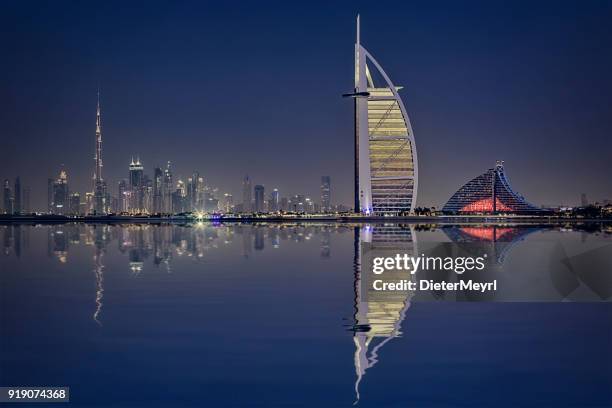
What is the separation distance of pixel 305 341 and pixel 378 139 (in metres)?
172

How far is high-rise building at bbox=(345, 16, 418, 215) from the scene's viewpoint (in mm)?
187875

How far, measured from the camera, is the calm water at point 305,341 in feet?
46.0

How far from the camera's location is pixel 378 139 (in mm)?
188000

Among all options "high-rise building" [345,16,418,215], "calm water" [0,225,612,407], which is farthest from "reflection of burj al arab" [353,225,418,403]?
"high-rise building" [345,16,418,215]

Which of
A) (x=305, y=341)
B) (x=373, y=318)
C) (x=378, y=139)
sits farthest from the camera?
(x=378, y=139)

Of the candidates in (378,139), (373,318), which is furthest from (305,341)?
(378,139)

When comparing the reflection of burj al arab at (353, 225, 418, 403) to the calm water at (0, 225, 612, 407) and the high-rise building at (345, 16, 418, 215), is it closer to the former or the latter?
the calm water at (0, 225, 612, 407)

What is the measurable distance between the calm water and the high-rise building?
156 meters

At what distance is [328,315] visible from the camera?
2244 cm

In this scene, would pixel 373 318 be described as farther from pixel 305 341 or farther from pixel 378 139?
pixel 378 139

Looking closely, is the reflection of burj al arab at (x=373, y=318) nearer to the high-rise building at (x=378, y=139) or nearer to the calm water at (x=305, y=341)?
the calm water at (x=305, y=341)

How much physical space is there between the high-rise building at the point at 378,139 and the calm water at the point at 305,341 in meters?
156

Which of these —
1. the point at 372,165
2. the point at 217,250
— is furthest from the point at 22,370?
the point at 372,165

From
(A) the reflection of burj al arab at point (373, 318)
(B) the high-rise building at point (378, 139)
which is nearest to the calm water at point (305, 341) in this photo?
(A) the reflection of burj al arab at point (373, 318)
